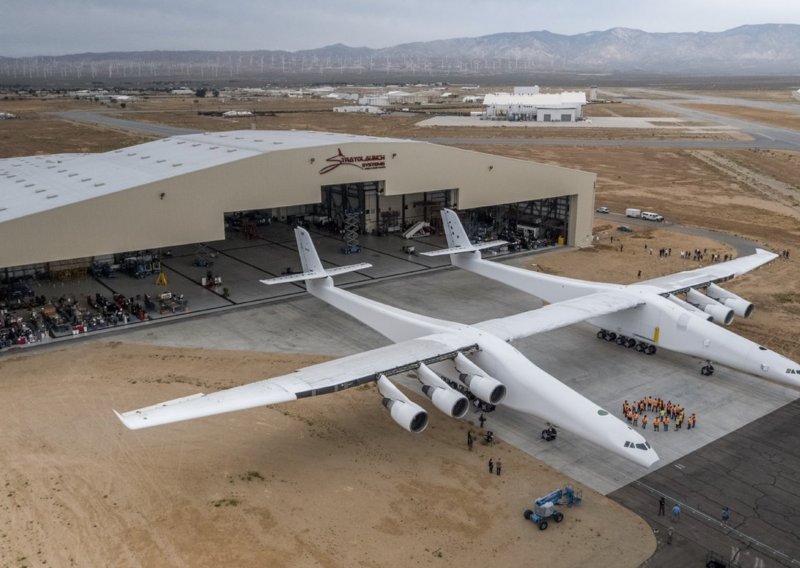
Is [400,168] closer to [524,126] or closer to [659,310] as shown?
[659,310]

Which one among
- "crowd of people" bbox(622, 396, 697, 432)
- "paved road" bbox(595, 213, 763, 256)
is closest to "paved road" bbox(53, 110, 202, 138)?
"paved road" bbox(595, 213, 763, 256)

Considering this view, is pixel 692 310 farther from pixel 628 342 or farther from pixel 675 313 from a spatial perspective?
pixel 628 342

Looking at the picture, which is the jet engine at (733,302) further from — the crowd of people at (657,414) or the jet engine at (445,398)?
the jet engine at (445,398)

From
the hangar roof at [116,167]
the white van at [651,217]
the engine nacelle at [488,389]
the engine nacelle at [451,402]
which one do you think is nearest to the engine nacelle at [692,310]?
the engine nacelle at [488,389]

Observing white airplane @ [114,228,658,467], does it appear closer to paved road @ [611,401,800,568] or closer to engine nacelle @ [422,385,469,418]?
engine nacelle @ [422,385,469,418]

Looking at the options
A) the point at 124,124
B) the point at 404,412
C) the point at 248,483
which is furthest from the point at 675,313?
the point at 124,124
